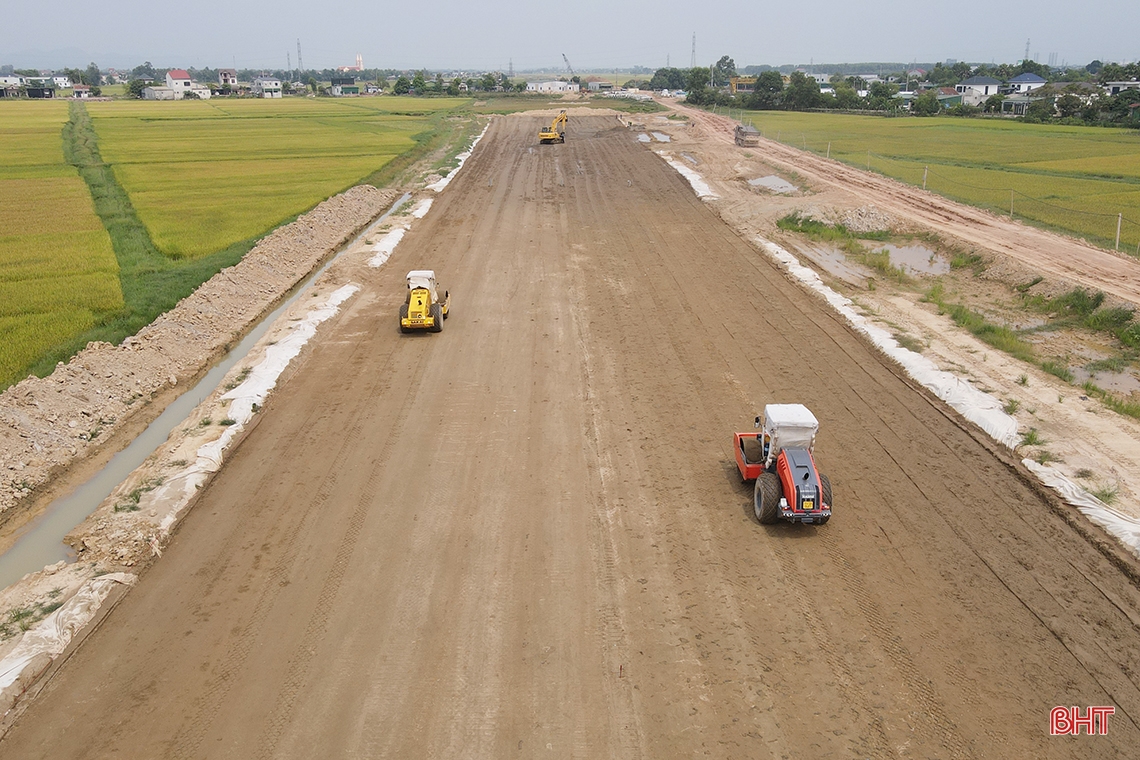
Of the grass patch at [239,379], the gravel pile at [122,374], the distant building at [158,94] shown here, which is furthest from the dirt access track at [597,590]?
the distant building at [158,94]

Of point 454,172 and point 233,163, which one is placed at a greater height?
point 233,163

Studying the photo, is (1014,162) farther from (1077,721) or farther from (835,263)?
(1077,721)

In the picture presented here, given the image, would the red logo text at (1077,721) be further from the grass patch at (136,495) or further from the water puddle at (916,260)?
the water puddle at (916,260)

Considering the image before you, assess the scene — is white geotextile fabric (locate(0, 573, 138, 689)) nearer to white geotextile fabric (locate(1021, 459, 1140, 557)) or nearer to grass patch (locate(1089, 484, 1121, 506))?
white geotextile fabric (locate(1021, 459, 1140, 557))

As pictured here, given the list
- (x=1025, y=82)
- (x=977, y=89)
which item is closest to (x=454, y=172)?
(x=977, y=89)

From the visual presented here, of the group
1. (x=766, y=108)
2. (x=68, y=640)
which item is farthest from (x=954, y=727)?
(x=766, y=108)

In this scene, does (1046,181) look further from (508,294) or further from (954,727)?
(954,727)
